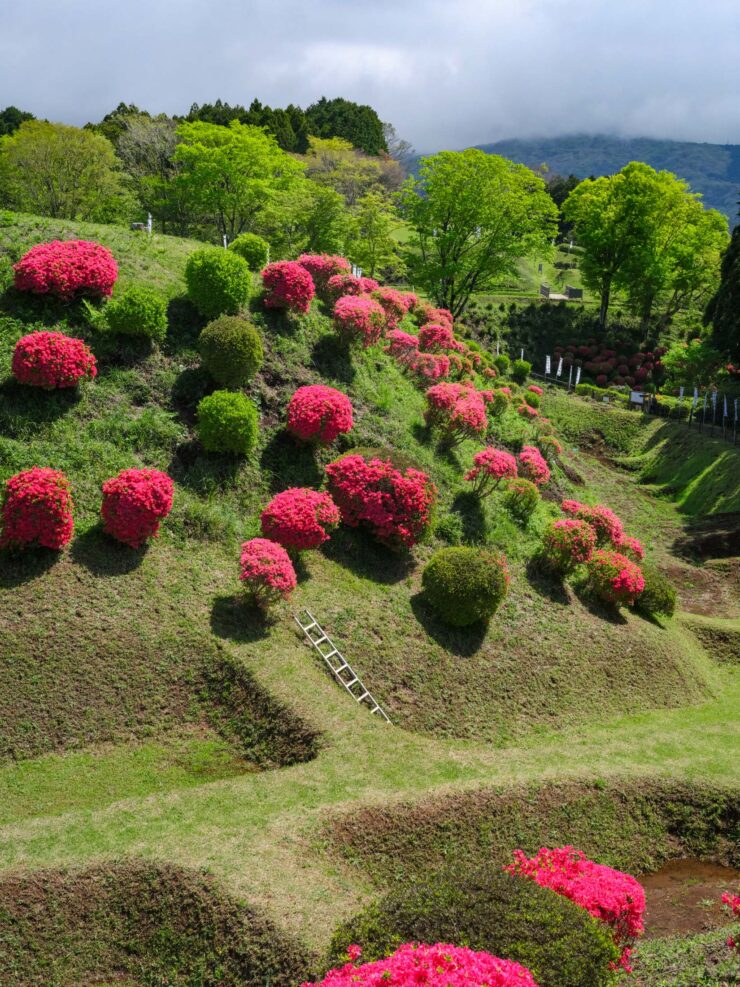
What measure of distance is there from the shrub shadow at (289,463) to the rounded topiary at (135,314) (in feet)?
15.3

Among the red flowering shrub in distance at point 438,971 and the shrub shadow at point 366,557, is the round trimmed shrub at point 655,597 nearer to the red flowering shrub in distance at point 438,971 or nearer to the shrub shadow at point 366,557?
the shrub shadow at point 366,557

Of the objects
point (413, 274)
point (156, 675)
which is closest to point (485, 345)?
point (413, 274)

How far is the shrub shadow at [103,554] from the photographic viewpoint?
15914 millimetres

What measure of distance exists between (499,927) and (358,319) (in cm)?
1980

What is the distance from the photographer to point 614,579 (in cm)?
2166

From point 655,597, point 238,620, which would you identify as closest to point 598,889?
point 238,620

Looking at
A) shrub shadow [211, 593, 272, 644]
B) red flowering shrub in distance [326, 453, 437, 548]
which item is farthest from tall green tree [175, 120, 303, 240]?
shrub shadow [211, 593, 272, 644]

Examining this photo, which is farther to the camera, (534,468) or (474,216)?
(474,216)

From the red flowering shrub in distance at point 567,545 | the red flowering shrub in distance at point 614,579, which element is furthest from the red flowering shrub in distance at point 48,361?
the red flowering shrub in distance at point 614,579

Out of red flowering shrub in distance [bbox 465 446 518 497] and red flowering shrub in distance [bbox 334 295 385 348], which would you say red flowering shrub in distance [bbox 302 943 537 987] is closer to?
red flowering shrub in distance [bbox 465 446 518 497]

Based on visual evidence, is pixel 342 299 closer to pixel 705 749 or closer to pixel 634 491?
pixel 705 749

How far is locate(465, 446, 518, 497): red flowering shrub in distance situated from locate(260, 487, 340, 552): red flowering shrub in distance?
6567 mm

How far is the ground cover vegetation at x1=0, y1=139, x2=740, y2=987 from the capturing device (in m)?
10.1

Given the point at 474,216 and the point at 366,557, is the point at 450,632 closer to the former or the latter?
the point at 366,557
